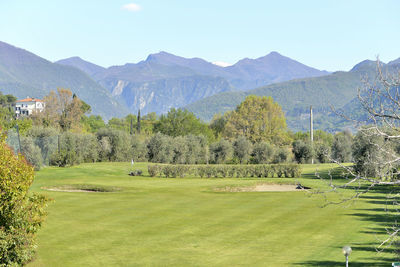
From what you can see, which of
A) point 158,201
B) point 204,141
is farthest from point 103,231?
point 204,141

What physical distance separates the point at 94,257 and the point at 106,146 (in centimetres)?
6223

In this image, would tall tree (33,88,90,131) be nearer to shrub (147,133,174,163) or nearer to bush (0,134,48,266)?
shrub (147,133,174,163)

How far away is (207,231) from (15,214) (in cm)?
872

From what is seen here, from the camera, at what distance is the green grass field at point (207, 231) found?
1891 cm

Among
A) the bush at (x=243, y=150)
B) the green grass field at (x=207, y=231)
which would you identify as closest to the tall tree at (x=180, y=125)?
the bush at (x=243, y=150)

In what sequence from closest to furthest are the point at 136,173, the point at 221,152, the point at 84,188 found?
1. the point at 84,188
2. the point at 136,173
3. the point at 221,152

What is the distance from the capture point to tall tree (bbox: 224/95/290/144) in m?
113

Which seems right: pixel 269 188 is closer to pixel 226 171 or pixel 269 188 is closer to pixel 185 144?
pixel 226 171

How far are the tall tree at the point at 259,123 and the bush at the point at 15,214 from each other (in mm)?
95854

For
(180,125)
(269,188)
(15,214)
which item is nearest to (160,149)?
(269,188)

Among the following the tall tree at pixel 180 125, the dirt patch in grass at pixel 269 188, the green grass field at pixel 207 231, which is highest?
the tall tree at pixel 180 125

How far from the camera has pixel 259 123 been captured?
114m

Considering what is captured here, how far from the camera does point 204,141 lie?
8956 centimetres

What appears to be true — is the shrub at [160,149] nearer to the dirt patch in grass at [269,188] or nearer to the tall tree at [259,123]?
the tall tree at [259,123]
